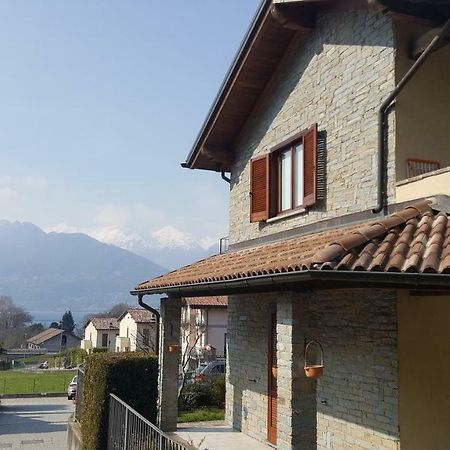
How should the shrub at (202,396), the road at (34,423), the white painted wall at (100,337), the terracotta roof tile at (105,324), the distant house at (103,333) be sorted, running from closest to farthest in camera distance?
1. the shrub at (202,396)
2. the road at (34,423)
3. the white painted wall at (100,337)
4. the distant house at (103,333)
5. the terracotta roof tile at (105,324)

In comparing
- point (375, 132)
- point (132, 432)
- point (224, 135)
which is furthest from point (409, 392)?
point (224, 135)

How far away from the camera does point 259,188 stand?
1206 centimetres

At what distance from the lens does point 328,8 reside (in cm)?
1004

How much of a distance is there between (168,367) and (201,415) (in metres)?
4.64

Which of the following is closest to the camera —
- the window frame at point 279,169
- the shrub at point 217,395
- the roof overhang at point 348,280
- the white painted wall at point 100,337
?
the roof overhang at point 348,280

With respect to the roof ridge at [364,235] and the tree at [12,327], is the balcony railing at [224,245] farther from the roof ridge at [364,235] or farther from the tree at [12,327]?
the tree at [12,327]

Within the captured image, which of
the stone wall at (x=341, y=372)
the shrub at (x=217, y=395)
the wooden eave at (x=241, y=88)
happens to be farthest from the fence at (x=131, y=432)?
the shrub at (x=217, y=395)

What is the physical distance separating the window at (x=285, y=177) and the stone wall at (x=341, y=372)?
2103mm

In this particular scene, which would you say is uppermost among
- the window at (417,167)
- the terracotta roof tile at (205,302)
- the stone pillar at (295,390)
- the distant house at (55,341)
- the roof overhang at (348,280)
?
the window at (417,167)

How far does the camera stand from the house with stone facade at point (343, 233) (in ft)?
21.7

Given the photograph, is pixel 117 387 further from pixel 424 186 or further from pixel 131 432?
pixel 424 186

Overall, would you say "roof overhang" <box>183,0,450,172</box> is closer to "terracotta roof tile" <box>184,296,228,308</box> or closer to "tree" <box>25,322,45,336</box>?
"terracotta roof tile" <box>184,296,228,308</box>

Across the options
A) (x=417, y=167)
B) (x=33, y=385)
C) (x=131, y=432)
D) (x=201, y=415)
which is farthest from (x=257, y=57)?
(x=33, y=385)

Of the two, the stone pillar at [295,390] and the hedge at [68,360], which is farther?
the hedge at [68,360]
